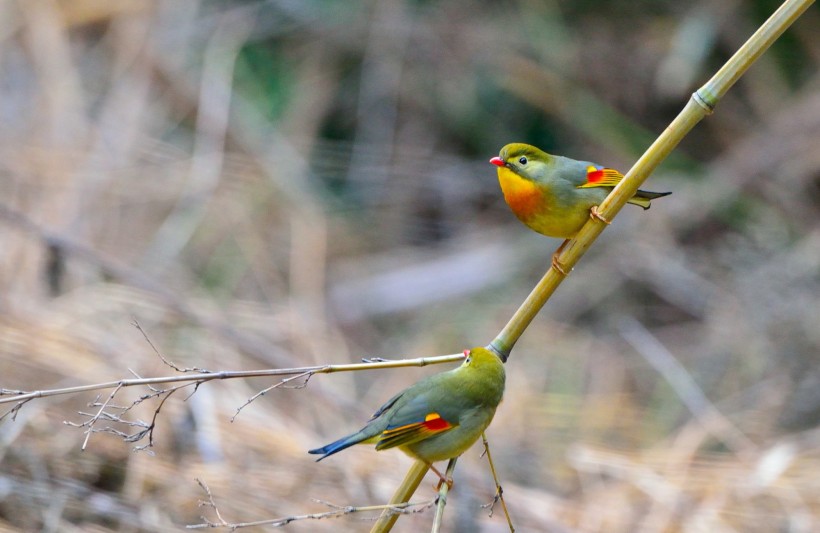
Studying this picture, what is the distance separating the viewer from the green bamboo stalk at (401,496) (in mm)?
2150

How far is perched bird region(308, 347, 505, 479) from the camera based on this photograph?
253cm

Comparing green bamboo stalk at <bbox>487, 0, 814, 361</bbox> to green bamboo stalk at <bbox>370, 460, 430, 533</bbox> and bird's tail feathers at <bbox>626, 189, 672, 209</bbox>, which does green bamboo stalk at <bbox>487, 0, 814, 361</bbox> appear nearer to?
green bamboo stalk at <bbox>370, 460, 430, 533</bbox>

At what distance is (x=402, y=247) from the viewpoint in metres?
7.84

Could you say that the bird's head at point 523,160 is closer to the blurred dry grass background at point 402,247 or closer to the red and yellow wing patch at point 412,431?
the red and yellow wing patch at point 412,431

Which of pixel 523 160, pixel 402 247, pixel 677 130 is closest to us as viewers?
pixel 677 130

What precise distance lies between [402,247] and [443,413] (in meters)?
5.30

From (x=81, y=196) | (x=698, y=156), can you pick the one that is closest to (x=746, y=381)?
(x=698, y=156)

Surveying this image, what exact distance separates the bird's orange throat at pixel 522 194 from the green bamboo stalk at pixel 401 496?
3.10 ft

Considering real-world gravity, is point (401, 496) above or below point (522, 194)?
below

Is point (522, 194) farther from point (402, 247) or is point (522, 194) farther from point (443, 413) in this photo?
point (402, 247)

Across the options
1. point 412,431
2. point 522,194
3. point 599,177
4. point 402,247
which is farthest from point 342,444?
point 402,247

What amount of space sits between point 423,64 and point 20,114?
3346 mm

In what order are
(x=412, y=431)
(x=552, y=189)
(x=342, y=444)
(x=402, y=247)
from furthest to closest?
(x=402, y=247) → (x=552, y=189) → (x=412, y=431) → (x=342, y=444)

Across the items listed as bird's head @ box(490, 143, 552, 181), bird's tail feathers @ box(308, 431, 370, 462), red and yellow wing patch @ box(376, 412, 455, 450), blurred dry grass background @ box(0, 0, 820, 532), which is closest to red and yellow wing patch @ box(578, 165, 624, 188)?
bird's head @ box(490, 143, 552, 181)
